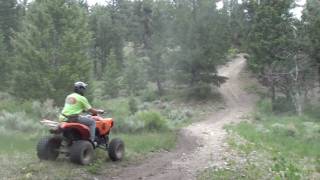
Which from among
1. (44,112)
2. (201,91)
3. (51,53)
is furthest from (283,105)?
(44,112)

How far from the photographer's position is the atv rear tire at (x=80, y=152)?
12141 mm

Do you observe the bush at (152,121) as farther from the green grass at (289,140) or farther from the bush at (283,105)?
the bush at (283,105)

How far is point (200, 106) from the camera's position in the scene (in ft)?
152

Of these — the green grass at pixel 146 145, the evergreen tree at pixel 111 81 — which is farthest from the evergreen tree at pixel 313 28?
the evergreen tree at pixel 111 81

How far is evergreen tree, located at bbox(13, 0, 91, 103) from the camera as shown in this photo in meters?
34.0

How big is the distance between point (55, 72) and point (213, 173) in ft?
77.5

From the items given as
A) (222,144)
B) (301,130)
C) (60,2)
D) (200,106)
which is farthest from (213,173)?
(200,106)

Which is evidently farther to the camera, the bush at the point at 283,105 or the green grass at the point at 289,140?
the bush at the point at 283,105

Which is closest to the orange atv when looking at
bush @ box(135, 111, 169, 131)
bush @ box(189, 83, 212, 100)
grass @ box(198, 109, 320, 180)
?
grass @ box(198, 109, 320, 180)

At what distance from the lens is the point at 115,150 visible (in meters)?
13.8

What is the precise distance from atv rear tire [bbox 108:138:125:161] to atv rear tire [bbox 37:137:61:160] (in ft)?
5.36

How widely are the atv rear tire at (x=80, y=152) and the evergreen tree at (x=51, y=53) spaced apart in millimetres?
21595

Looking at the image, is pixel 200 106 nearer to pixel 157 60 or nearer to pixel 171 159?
pixel 157 60

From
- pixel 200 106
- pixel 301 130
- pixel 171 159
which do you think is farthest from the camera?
pixel 200 106
